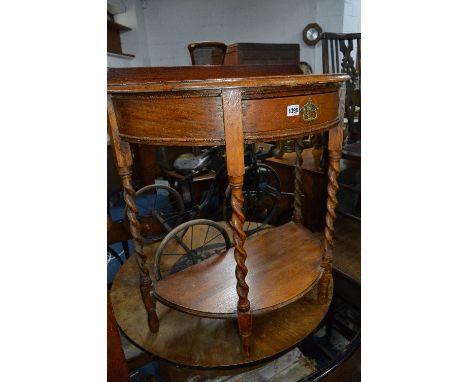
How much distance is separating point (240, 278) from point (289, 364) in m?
0.61

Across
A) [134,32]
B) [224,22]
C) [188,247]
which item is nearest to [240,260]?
[188,247]

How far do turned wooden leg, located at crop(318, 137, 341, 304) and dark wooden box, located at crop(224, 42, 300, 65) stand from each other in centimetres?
231

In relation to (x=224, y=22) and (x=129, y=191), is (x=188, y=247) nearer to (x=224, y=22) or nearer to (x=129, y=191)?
(x=129, y=191)

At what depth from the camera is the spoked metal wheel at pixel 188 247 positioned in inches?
51.1

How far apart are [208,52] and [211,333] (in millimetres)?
2241

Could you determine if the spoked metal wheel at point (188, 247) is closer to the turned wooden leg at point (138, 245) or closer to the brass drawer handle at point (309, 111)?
the turned wooden leg at point (138, 245)

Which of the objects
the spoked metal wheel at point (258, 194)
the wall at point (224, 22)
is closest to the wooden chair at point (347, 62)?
the spoked metal wheel at point (258, 194)

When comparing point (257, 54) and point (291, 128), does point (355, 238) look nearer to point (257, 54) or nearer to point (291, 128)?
point (291, 128)

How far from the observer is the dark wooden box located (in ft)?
9.49

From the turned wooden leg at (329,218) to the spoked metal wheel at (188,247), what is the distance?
0.46 metres

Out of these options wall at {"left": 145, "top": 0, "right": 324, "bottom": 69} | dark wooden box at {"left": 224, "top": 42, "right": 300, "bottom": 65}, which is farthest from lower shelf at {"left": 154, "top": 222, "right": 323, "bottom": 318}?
wall at {"left": 145, "top": 0, "right": 324, "bottom": 69}

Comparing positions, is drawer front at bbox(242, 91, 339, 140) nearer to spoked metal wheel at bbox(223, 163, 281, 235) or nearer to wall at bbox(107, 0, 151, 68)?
spoked metal wheel at bbox(223, 163, 281, 235)

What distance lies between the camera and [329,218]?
0.96 metres

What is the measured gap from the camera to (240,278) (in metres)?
0.80
